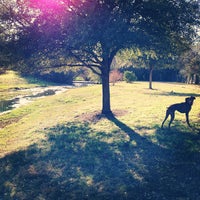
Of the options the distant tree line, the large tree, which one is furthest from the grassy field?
the distant tree line

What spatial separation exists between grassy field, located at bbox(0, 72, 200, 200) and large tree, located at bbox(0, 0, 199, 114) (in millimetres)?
4911

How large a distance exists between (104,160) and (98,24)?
7293 mm

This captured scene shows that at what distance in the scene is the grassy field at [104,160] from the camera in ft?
27.1

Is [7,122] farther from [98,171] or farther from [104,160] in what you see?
[98,171]

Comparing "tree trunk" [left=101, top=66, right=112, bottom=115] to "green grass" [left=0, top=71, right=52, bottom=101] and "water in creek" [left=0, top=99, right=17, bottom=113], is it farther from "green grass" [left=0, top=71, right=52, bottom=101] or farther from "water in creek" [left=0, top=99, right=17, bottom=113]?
"green grass" [left=0, top=71, right=52, bottom=101]

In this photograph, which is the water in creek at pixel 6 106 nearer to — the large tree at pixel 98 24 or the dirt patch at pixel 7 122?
the dirt patch at pixel 7 122

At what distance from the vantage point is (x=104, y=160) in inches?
409

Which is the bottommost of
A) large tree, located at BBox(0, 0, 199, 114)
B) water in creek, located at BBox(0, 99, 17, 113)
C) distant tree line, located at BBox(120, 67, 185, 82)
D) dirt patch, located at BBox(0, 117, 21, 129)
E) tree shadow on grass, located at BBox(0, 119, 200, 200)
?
water in creek, located at BBox(0, 99, 17, 113)

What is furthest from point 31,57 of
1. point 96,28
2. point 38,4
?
point 96,28

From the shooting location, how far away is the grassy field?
8273mm

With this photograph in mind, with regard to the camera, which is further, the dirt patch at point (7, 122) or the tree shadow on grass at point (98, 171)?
the dirt patch at point (7, 122)

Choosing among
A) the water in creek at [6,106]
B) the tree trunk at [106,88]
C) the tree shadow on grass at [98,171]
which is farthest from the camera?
the water in creek at [6,106]

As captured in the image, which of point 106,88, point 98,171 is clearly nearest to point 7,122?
point 106,88

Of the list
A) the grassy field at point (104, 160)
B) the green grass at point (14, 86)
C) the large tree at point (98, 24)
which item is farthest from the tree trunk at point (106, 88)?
the green grass at point (14, 86)
